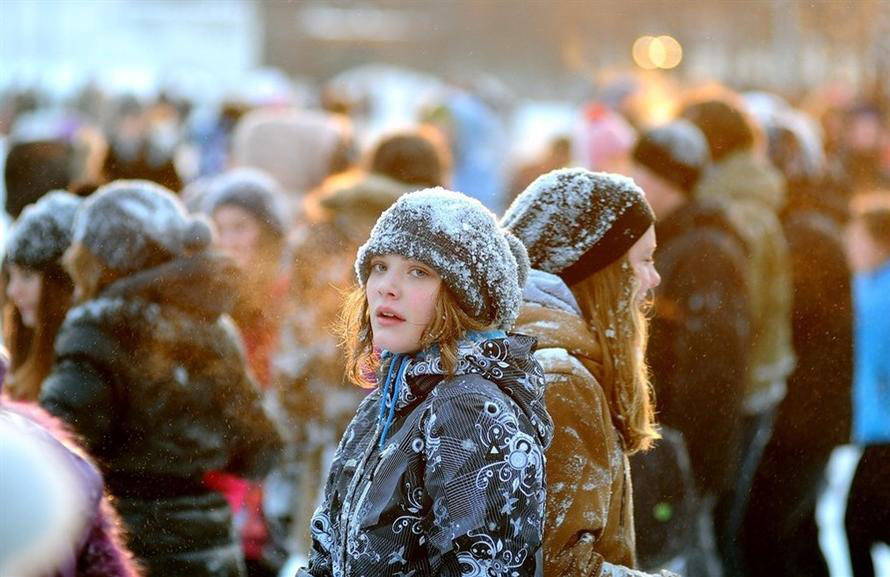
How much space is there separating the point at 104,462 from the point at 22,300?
31.0 inches

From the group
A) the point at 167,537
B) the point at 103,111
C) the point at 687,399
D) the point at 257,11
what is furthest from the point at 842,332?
the point at 257,11

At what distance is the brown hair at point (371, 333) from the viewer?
2.60 metres

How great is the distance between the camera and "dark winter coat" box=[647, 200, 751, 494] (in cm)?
484

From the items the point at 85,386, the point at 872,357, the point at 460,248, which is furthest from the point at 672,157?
the point at 460,248

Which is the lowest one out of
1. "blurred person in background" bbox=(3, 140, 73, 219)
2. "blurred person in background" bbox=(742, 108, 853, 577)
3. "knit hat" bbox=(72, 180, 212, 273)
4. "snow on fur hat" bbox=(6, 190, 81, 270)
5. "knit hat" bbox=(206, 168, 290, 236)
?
"blurred person in background" bbox=(742, 108, 853, 577)

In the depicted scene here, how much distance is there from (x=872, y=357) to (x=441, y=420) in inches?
135

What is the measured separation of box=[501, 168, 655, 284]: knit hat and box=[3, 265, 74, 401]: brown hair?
5.47ft

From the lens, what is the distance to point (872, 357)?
5535mm

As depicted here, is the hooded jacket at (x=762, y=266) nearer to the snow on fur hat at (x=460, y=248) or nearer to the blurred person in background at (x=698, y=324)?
the blurred person in background at (x=698, y=324)

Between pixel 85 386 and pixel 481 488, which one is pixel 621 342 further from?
pixel 85 386

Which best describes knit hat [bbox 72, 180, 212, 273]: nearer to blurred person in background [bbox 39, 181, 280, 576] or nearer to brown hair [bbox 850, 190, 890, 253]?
blurred person in background [bbox 39, 181, 280, 576]

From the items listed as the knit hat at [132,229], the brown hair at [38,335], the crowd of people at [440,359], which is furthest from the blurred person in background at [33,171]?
the knit hat at [132,229]

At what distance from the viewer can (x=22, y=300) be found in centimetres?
439

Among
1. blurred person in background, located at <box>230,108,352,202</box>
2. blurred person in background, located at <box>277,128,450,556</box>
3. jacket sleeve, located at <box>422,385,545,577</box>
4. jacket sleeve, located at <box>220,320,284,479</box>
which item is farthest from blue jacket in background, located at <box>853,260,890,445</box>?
jacket sleeve, located at <box>422,385,545,577</box>
